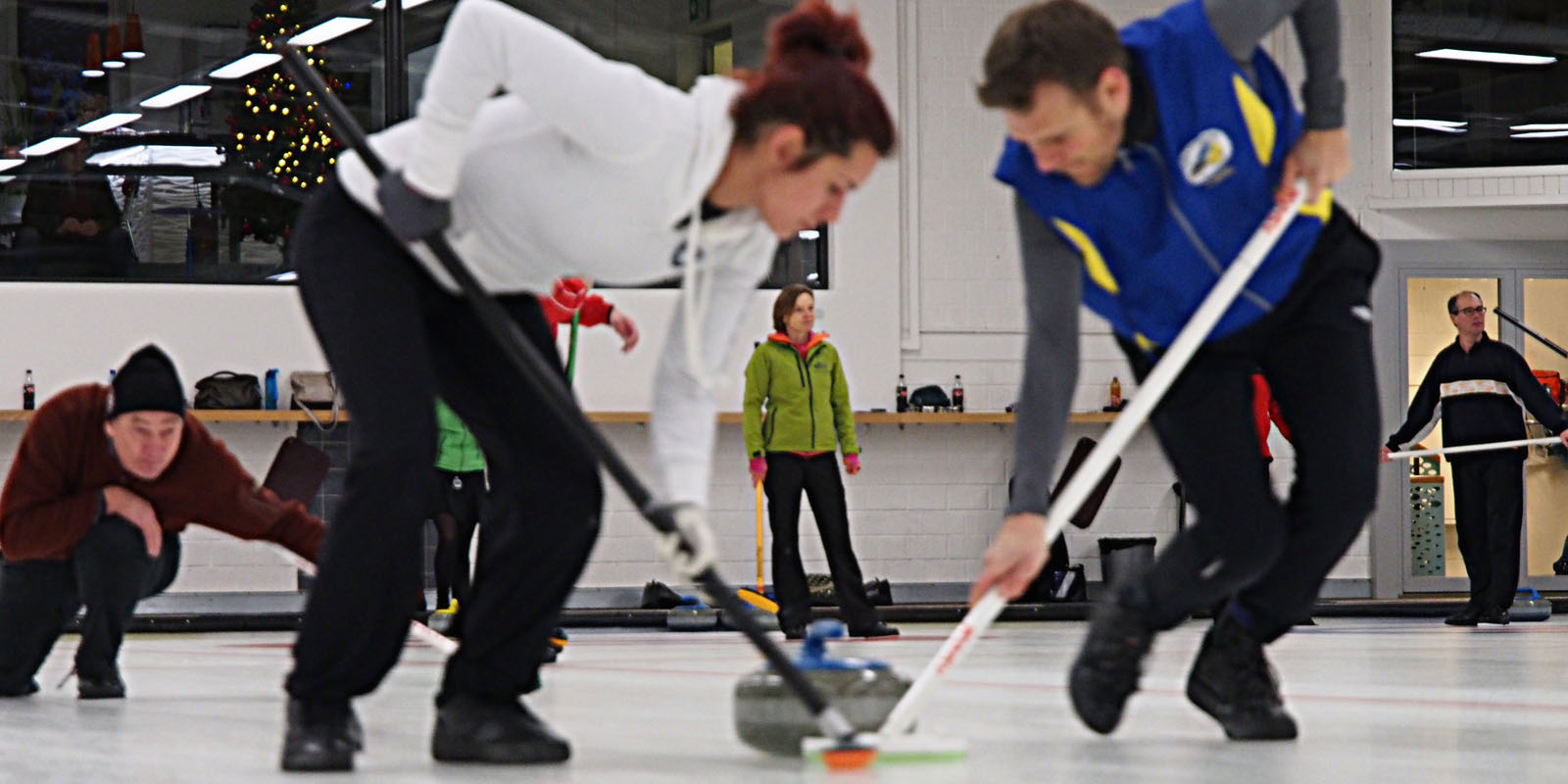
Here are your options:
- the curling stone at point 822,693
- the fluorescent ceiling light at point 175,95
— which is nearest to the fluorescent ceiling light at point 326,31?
the fluorescent ceiling light at point 175,95

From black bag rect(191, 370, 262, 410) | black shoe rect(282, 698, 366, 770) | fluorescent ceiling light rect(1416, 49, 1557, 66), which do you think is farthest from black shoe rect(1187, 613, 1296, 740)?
fluorescent ceiling light rect(1416, 49, 1557, 66)

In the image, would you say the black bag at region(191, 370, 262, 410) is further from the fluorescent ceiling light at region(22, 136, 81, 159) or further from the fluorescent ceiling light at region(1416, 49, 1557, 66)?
the fluorescent ceiling light at region(1416, 49, 1557, 66)

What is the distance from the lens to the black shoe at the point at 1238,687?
255cm

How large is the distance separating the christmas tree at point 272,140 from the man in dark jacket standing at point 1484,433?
5.46 m

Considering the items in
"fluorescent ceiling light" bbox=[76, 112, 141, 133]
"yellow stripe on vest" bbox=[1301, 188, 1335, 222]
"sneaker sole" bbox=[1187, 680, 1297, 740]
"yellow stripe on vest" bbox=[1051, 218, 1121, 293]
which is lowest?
"sneaker sole" bbox=[1187, 680, 1297, 740]

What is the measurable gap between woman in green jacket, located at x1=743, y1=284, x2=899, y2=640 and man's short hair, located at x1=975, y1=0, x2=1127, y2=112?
4.75 metres

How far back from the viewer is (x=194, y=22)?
8.84m

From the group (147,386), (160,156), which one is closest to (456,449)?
(160,156)

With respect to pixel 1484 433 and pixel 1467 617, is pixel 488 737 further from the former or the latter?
pixel 1484 433

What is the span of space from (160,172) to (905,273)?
3935 millimetres

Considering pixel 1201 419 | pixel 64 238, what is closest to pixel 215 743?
pixel 1201 419

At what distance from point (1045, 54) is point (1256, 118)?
449 millimetres

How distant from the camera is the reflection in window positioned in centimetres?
999

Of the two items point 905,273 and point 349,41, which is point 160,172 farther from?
point 905,273
